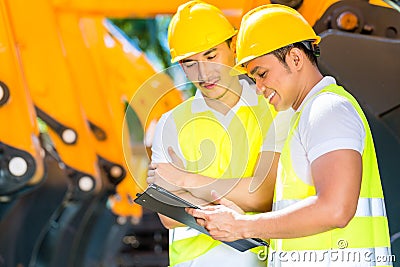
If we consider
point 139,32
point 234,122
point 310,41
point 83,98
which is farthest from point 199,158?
point 139,32

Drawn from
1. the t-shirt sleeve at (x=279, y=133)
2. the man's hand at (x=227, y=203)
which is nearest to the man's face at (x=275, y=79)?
the t-shirt sleeve at (x=279, y=133)

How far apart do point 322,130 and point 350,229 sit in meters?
0.32

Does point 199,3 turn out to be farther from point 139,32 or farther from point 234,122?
point 139,32

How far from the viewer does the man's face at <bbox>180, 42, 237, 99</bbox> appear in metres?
3.47

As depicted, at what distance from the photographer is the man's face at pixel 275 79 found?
301cm

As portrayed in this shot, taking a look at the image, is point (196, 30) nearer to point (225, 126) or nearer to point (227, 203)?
point (225, 126)

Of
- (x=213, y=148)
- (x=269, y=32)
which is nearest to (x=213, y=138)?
(x=213, y=148)

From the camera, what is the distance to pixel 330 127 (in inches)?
111

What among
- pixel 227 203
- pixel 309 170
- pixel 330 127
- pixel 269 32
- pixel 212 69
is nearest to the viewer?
pixel 330 127

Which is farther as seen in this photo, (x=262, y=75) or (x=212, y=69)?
(x=212, y=69)

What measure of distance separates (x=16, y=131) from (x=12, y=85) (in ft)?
0.74

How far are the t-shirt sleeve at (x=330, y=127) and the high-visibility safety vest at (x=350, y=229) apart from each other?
0.06 metres

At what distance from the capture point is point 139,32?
588 inches

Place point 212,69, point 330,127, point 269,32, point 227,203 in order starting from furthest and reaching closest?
point 212,69 → point 227,203 → point 269,32 → point 330,127
